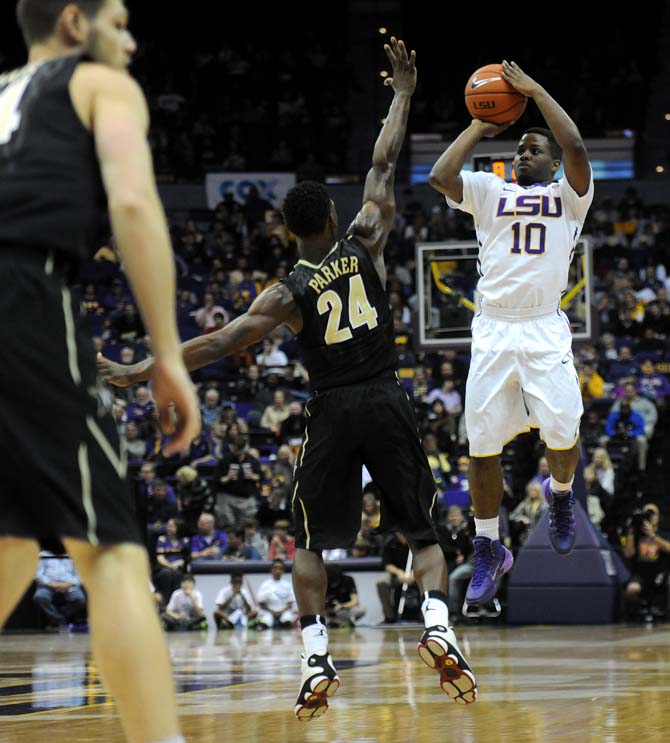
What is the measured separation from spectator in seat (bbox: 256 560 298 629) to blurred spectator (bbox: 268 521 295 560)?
17.2 inches

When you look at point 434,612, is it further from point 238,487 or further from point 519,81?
point 238,487

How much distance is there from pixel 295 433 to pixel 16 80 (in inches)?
617

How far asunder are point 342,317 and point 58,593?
36.1 ft

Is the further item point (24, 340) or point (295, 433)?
point (295, 433)

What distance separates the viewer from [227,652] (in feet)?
36.6

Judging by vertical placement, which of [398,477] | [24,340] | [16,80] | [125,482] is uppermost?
[16,80]

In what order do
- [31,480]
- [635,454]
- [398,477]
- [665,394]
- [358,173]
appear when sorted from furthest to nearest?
[358,173] < [665,394] < [635,454] < [398,477] < [31,480]

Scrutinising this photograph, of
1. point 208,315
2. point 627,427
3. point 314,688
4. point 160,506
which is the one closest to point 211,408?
point 160,506

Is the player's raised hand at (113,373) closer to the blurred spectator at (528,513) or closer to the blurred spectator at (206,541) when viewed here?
the blurred spectator at (528,513)

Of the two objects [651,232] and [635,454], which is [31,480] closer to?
[635,454]

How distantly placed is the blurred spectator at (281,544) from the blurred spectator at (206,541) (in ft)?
2.31

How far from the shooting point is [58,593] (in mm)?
16109

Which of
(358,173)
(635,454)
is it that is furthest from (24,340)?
(358,173)

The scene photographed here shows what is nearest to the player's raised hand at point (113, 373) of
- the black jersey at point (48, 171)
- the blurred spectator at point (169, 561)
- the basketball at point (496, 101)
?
the black jersey at point (48, 171)
